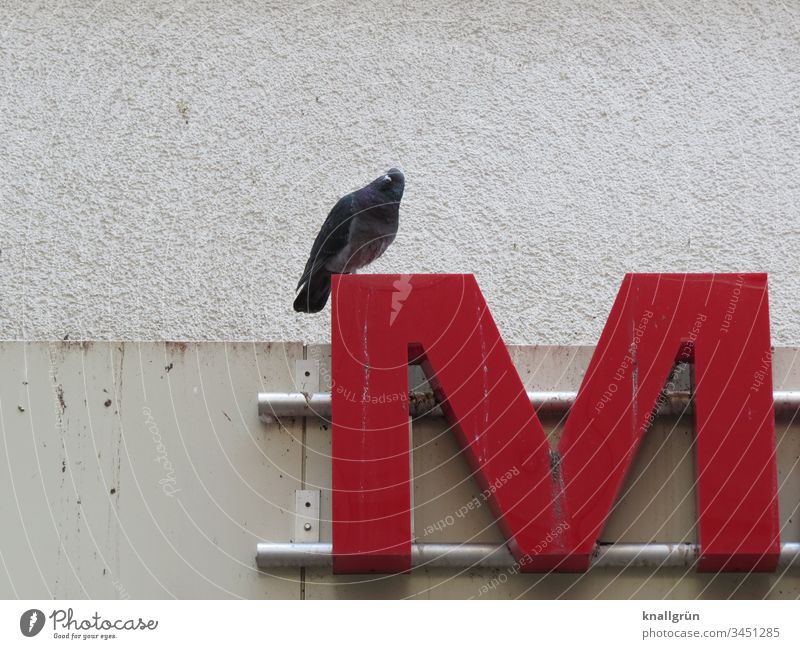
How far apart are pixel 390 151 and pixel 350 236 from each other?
948 mm

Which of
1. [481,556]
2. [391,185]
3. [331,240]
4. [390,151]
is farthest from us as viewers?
[390,151]

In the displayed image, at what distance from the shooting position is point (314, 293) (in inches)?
163

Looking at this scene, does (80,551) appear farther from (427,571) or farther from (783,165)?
(783,165)

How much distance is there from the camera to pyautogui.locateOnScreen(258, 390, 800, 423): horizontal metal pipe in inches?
138

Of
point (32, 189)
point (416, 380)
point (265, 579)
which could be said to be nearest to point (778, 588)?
point (416, 380)

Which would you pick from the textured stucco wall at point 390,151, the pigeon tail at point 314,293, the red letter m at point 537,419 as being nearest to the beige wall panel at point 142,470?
the red letter m at point 537,419

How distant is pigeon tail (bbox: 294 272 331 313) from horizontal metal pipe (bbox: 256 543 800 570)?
3.25ft

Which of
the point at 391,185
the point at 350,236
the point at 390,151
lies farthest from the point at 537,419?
the point at 390,151

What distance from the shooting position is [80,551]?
11.2 feet

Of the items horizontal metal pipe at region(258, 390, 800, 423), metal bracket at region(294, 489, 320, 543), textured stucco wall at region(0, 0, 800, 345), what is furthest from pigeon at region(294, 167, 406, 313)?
metal bracket at region(294, 489, 320, 543)

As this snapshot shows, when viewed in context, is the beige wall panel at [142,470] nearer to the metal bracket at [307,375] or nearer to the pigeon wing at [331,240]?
the metal bracket at [307,375]

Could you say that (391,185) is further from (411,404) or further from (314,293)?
(411,404)

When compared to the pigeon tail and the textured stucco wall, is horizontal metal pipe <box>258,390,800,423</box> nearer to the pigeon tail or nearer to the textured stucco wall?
the pigeon tail

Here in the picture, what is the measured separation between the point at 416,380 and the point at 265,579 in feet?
2.27
